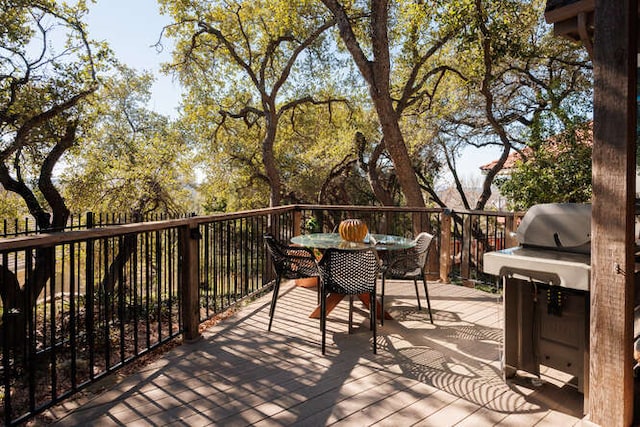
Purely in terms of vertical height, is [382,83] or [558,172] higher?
[382,83]

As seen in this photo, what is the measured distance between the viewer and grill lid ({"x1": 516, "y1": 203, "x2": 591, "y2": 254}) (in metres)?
2.22

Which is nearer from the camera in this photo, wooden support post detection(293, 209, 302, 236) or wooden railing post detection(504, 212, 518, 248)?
wooden railing post detection(504, 212, 518, 248)

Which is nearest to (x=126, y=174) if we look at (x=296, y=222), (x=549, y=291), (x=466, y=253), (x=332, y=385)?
(x=296, y=222)

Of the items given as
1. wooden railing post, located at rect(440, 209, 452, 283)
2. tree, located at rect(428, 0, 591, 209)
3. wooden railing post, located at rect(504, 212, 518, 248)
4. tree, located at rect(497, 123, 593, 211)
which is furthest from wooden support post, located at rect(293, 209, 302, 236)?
tree, located at rect(497, 123, 593, 211)

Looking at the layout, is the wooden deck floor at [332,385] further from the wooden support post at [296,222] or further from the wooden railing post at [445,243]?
the wooden support post at [296,222]

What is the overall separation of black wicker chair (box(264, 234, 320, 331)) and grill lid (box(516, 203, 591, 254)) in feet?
5.22

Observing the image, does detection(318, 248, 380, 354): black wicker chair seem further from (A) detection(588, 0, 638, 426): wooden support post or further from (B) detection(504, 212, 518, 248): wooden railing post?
(B) detection(504, 212, 518, 248): wooden railing post

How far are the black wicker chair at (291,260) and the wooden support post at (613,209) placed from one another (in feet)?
6.47

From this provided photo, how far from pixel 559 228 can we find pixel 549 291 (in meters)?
0.36

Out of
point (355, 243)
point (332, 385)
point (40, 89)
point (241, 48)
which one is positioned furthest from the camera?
point (241, 48)

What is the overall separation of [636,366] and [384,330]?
68.6 inches

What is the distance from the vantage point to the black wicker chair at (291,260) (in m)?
3.42

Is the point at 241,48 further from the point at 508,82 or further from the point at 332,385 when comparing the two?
the point at 332,385

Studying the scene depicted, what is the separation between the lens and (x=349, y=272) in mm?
3096
